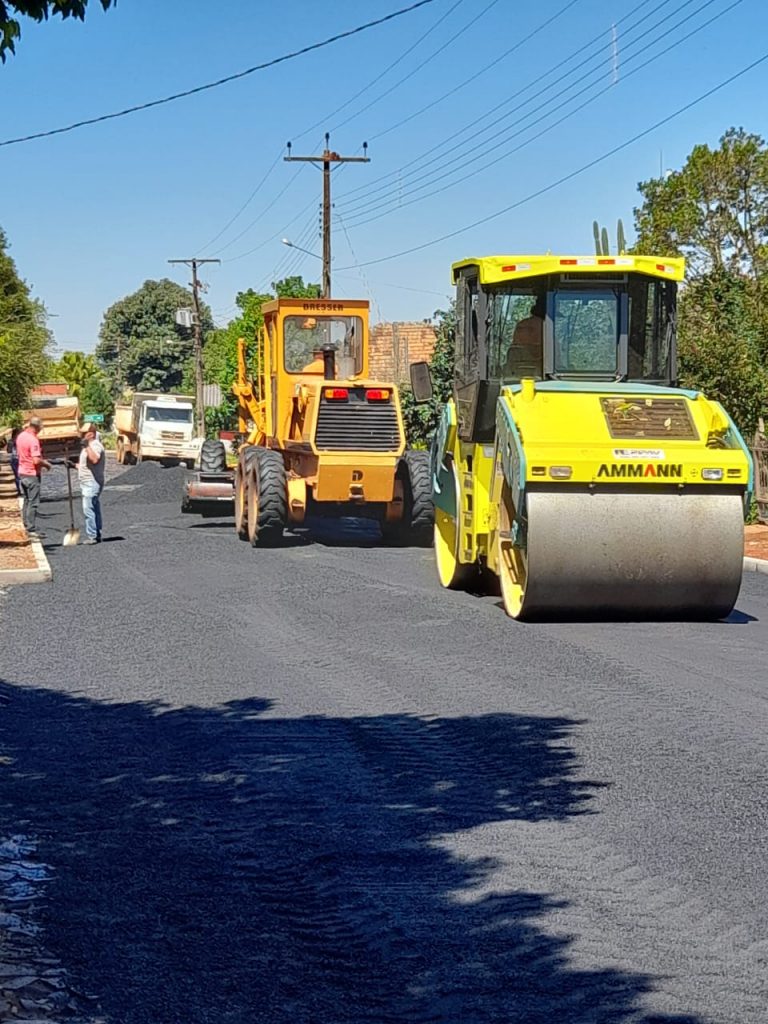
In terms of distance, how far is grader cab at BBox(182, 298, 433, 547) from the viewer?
834 inches

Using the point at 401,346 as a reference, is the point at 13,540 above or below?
below

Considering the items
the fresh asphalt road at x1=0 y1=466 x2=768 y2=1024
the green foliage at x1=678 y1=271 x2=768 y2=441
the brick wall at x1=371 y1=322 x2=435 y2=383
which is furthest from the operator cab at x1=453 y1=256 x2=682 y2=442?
the brick wall at x1=371 y1=322 x2=435 y2=383

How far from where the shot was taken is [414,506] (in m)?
21.8

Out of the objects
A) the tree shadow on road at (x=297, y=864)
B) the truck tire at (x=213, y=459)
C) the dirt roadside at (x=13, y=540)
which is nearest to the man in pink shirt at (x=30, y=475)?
the dirt roadside at (x=13, y=540)

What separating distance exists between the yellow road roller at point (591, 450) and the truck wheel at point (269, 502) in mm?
6230

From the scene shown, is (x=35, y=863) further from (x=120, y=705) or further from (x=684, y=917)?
(x=120, y=705)

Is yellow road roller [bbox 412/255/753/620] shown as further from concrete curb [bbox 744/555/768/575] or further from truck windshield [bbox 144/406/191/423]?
truck windshield [bbox 144/406/191/423]

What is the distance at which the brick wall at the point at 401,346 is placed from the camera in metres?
51.3

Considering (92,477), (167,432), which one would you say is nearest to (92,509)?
(92,477)

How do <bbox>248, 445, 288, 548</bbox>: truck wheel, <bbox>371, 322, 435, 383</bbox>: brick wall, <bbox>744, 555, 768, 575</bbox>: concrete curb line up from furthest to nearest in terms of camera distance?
<bbox>371, 322, 435, 383</bbox>: brick wall → <bbox>248, 445, 288, 548</bbox>: truck wheel → <bbox>744, 555, 768, 575</bbox>: concrete curb

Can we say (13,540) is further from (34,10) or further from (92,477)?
(34,10)

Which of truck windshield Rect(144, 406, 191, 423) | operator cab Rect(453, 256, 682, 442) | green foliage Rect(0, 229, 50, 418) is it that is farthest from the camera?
truck windshield Rect(144, 406, 191, 423)

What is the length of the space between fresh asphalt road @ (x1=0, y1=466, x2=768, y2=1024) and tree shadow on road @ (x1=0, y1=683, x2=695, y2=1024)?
0.6 inches

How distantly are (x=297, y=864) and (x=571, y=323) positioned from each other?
9.45 metres
